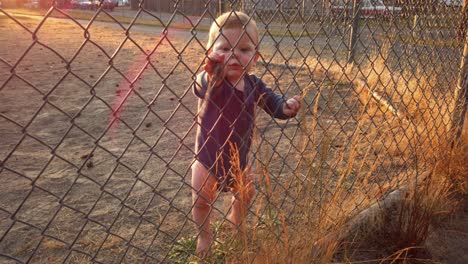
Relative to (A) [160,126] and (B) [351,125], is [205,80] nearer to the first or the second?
(A) [160,126]

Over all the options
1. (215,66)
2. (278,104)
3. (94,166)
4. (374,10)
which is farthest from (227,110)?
(374,10)

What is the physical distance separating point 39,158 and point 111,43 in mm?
8769

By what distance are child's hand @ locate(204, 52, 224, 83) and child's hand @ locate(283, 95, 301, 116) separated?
52 cm

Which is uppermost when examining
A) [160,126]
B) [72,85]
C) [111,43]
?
[160,126]

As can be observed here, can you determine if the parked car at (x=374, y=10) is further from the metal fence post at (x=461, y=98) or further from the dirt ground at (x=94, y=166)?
the dirt ground at (x=94, y=166)

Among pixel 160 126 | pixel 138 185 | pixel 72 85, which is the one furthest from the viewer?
pixel 72 85

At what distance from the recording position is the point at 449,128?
318 cm

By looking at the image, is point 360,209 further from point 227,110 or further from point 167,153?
point 167,153

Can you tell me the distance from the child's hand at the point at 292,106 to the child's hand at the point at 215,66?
0.52 metres

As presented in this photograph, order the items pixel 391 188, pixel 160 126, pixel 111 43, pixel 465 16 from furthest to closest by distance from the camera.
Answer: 1. pixel 111 43
2. pixel 160 126
3. pixel 465 16
4. pixel 391 188

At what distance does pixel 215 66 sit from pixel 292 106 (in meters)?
0.57

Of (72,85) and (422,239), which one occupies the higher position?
(422,239)

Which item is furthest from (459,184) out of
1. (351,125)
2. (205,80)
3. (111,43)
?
(111,43)

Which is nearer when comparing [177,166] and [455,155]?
[455,155]
